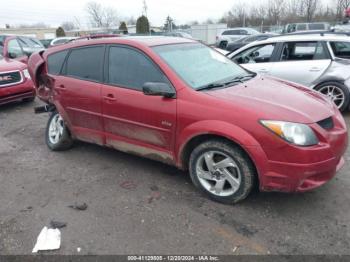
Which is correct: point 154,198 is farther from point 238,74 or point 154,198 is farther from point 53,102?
point 53,102

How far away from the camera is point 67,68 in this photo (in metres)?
4.57

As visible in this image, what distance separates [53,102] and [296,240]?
375 cm

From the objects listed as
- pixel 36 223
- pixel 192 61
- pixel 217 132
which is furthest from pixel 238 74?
pixel 36 223

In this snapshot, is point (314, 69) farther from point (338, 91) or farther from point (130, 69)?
point (130, 69)

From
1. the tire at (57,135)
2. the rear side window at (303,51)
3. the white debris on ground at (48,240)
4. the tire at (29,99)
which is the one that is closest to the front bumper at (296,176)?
the white debris on ground at (48,240)

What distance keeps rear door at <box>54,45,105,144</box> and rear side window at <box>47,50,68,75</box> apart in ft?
0.33

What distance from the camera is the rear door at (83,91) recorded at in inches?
163

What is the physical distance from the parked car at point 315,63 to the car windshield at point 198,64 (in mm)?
2535

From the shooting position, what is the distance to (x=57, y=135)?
5.06m

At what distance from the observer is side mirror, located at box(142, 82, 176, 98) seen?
337 centimetres

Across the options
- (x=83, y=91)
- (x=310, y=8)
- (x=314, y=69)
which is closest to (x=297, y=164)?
(x=83, y=91)

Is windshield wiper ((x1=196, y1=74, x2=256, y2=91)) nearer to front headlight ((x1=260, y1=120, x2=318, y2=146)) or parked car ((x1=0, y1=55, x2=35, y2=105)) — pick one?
front headlight ((x1=260, y1=120, x2=318, y2=146))

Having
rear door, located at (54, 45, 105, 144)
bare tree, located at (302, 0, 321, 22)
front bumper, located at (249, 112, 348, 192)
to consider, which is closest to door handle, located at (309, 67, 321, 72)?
front bumper, located at (249, 112, 348, 192)

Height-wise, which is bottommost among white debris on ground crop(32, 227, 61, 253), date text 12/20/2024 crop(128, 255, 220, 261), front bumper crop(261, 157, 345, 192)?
white debris on ground crop(32, 227, 61, 253)
